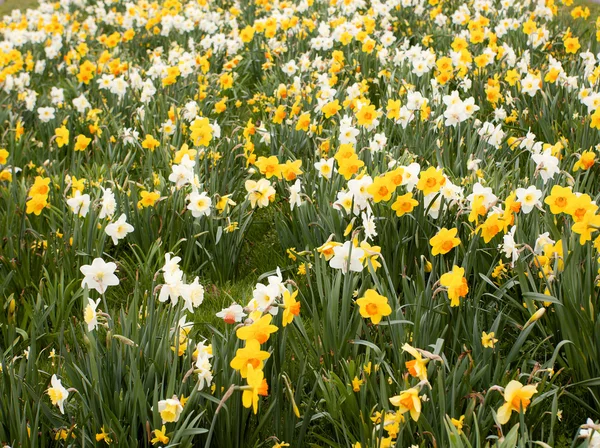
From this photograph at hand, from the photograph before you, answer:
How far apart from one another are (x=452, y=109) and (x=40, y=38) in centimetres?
542

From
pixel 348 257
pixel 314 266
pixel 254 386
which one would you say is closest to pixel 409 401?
pixel 254 386

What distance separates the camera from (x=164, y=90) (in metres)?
5.10

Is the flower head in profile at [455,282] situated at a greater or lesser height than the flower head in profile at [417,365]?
greater

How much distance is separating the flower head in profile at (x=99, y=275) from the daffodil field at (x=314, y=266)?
0.05 feet

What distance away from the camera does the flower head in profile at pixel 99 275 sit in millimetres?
2090

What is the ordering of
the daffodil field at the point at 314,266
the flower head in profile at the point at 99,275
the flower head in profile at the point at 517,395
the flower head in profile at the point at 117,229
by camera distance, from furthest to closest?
1. the flower head in profile at the point at 117,229
2. the flower head in profile at the point at 99,275
3. the daffodil field at the point at 314,266
4. the flower head in profile at the point at 517,395

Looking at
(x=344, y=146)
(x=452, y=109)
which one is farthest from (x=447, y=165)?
(x=344, y=146)

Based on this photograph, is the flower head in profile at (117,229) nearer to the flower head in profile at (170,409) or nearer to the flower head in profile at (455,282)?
the flower head in profile at (170,409)

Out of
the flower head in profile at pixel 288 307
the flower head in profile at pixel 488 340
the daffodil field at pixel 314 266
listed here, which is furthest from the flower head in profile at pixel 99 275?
the flower head in profile at pixel 488 340

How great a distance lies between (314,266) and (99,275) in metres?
0.98

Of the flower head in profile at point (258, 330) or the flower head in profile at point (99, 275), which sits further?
the flower head in profile at point (99, 275)

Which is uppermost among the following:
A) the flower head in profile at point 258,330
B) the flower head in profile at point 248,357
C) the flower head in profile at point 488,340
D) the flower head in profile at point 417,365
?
the flower head in profile at point 258,330


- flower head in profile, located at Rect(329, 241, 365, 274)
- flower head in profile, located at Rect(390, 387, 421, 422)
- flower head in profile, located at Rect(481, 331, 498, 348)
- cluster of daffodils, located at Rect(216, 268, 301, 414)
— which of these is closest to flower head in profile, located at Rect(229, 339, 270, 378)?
cluster of daffodils, located at Rect(216, 268, 301, 414)

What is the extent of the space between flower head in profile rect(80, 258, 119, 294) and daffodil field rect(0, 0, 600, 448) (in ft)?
0.05
